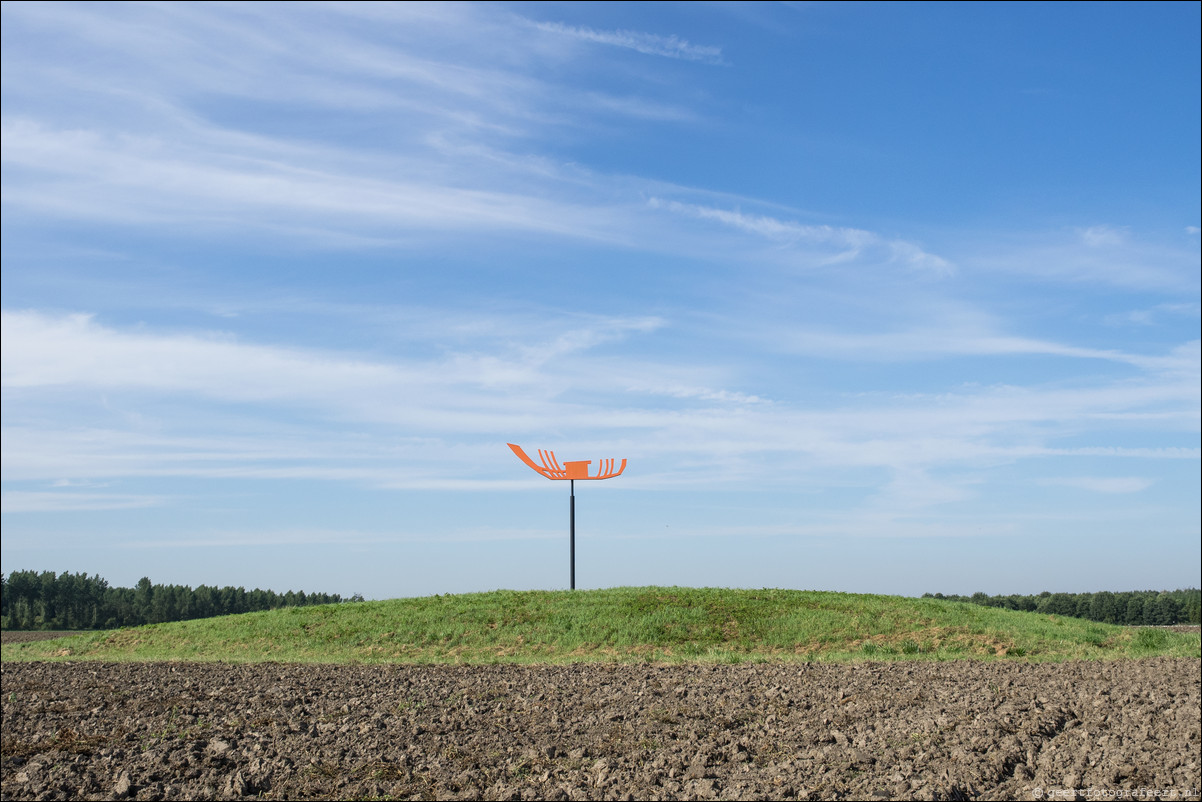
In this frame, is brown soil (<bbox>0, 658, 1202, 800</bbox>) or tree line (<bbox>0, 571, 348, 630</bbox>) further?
tree line (<bbox>0, 571, 348, 630</bbox>)

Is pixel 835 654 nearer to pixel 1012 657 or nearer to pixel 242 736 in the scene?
pixel 1012 657

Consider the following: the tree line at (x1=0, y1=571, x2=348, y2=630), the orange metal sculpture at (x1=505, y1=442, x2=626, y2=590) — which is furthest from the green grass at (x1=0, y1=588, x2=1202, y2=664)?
the tree line at (x1=0, y1=571, x2=348, y2=630)

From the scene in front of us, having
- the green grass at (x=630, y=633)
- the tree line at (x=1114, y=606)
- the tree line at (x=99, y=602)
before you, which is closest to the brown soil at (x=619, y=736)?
the green grass at (x=630, y=633)

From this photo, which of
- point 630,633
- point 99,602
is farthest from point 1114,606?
point 99,602

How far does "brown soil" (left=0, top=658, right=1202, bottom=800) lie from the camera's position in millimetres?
9656

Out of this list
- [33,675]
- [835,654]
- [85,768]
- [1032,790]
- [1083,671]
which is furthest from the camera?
[835,654]

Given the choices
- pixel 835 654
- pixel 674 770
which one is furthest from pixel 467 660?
pixel 674 770

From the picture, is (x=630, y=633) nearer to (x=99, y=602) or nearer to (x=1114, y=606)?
(x=1114, y=606)

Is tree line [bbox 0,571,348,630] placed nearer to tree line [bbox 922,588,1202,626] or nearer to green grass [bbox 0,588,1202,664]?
green grass [bbox 0,588,1202,664]

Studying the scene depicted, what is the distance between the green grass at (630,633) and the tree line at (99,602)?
89.6ft

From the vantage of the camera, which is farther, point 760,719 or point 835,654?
point 835,654

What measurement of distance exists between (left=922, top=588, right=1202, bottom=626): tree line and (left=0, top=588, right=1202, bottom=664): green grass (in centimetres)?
587

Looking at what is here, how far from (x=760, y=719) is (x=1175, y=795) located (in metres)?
4.90

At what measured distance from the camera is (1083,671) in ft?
56.7
